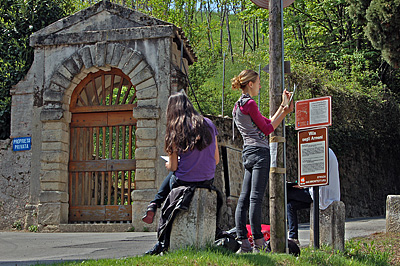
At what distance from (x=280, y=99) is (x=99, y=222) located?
7330mm

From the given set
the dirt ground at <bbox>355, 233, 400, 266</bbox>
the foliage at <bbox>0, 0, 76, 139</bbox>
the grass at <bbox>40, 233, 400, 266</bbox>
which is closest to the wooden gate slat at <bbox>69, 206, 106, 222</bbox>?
the foliage at <bbox>0, 0, 76, 139</bbox>

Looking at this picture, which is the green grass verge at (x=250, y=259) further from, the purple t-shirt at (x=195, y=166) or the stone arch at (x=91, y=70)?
the stone arch at (x=91, y=70)

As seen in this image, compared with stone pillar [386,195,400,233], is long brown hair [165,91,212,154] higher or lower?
higher

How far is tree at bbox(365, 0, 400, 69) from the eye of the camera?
51.3 feet

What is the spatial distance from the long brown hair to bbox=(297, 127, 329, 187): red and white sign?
1.51 m

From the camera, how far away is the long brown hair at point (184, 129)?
5.84 meters

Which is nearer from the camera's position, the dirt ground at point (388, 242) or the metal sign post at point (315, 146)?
the metal sign post at point (315, 146)

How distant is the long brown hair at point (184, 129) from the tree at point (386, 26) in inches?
439

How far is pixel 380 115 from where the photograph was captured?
19109 millimetres

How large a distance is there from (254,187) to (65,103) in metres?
7.94

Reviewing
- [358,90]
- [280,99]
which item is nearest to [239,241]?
[280,99]

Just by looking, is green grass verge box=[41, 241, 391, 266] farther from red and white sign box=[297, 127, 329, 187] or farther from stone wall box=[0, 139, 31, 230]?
stone wall box=[0, 139, 31, 230]

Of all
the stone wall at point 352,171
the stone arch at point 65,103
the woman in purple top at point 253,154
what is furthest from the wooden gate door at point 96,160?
the woman in purple top at point 253,154

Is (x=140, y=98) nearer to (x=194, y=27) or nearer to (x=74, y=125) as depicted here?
(x=74, y=125)
